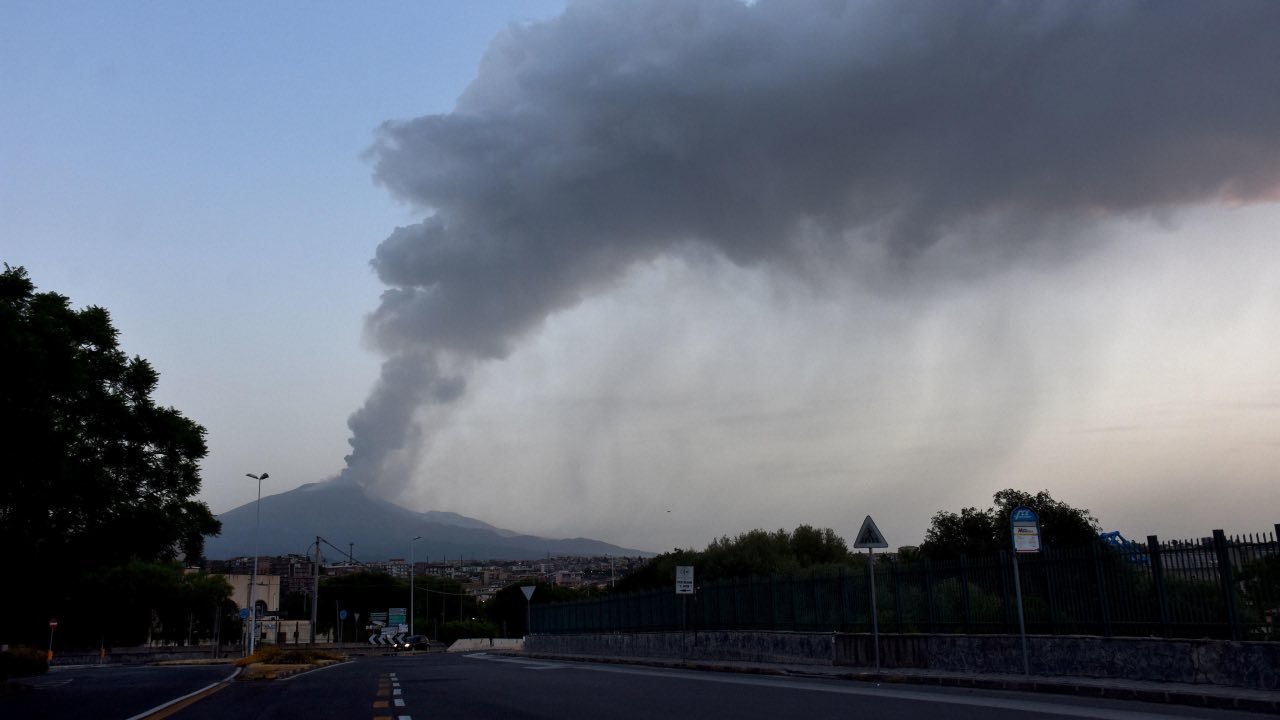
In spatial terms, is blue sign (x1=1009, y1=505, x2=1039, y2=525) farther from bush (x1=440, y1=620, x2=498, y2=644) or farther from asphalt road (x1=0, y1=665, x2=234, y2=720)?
bush (x1=440, y1=620, x2=498, y2=644)

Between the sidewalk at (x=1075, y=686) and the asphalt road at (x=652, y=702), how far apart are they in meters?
0.63

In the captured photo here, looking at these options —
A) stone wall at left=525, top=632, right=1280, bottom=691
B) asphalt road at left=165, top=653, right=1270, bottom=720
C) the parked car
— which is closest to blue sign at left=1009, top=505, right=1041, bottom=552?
stone wall at left=525, top=632, right=1280, bottom=691

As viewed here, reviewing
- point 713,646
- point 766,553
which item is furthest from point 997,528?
point 713,646

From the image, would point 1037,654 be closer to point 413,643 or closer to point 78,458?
point 78,458

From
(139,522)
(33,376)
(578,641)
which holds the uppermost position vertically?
(33,376)

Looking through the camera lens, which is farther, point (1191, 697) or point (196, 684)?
point (196, 684)

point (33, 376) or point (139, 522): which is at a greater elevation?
point (33, 376)

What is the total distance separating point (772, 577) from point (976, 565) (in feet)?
30.4

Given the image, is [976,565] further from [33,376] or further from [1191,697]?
[33,376]

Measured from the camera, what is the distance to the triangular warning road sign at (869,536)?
21.8 metres

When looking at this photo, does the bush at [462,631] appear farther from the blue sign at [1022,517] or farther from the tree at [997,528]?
the blue sign at [1022,517]

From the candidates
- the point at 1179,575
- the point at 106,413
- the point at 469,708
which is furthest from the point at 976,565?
the point at 106,413

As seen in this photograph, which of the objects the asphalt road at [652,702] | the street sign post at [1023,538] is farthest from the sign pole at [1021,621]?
the asphalt road at [652,702]

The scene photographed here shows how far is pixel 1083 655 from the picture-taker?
1752cm
